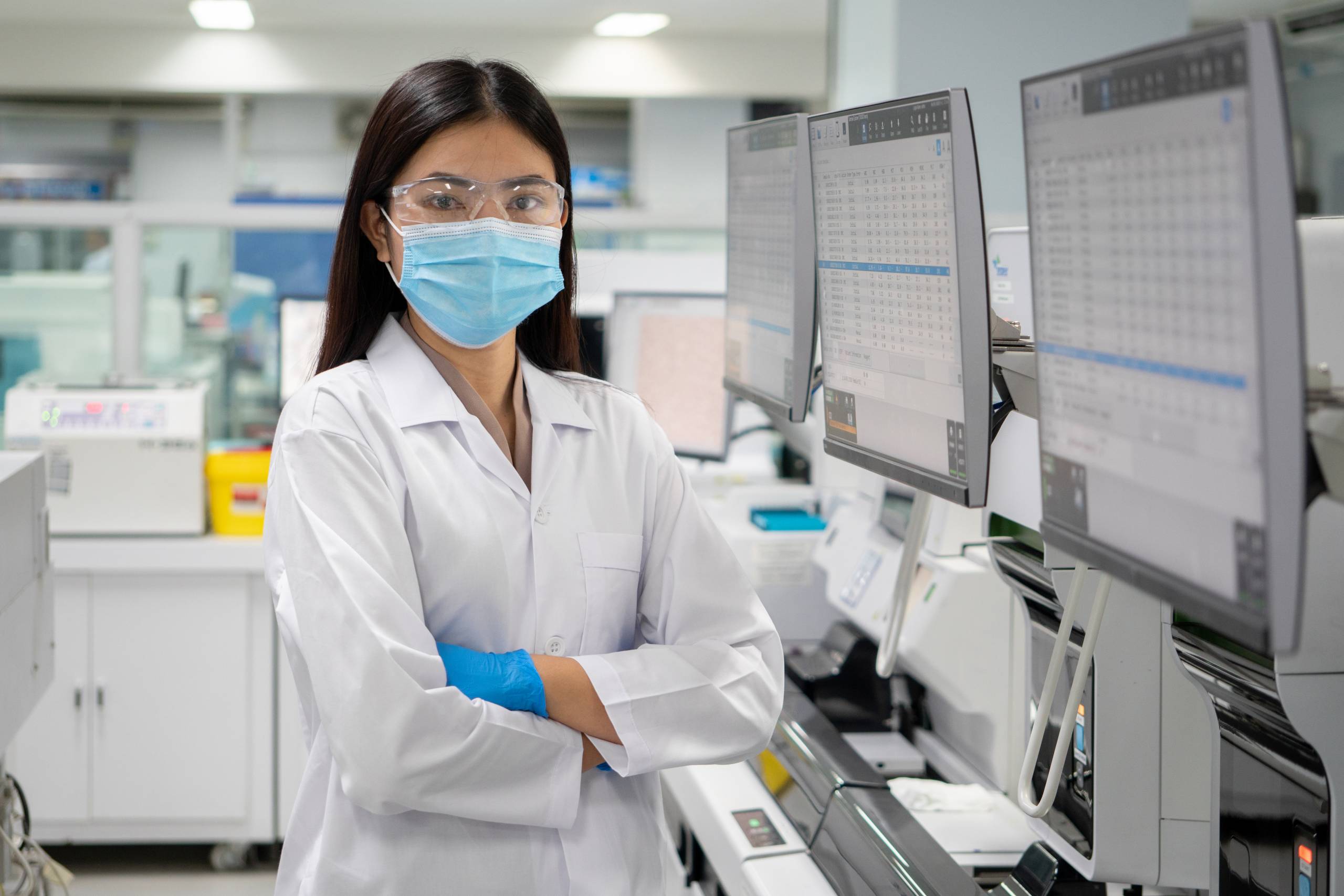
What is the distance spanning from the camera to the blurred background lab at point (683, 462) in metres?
1.32

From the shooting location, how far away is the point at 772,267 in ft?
5.28

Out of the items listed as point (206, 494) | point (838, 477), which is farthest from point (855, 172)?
point (206, 494)

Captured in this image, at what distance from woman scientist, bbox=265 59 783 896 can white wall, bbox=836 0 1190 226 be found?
71.1 inches

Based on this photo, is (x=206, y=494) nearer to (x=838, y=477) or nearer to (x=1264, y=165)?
(x=838, y=477)

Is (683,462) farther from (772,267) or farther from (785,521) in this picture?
(772,267)

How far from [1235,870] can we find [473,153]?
3.42 ft

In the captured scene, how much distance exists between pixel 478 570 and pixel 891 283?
52cm

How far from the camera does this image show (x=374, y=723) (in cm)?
110

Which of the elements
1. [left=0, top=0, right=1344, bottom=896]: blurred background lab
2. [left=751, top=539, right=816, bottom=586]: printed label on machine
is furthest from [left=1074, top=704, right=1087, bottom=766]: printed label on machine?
[left=751, top=539, right=816, bottom=586]: printed label on machine

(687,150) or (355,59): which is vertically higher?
(687,150)

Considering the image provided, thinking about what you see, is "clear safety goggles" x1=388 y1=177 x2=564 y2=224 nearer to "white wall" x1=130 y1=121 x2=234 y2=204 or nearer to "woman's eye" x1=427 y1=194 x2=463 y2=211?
"woman's eye" x1=427 y1=194 x2=463 y2=211

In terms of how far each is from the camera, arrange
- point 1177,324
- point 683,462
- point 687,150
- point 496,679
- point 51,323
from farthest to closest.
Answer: point 687,150 < point 51,323 < point 683,462 < point 496,679 < point 1177,324

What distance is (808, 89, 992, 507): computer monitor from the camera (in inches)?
42.0

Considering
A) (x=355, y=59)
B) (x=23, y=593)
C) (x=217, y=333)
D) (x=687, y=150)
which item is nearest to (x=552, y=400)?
(x=23, y=593)
